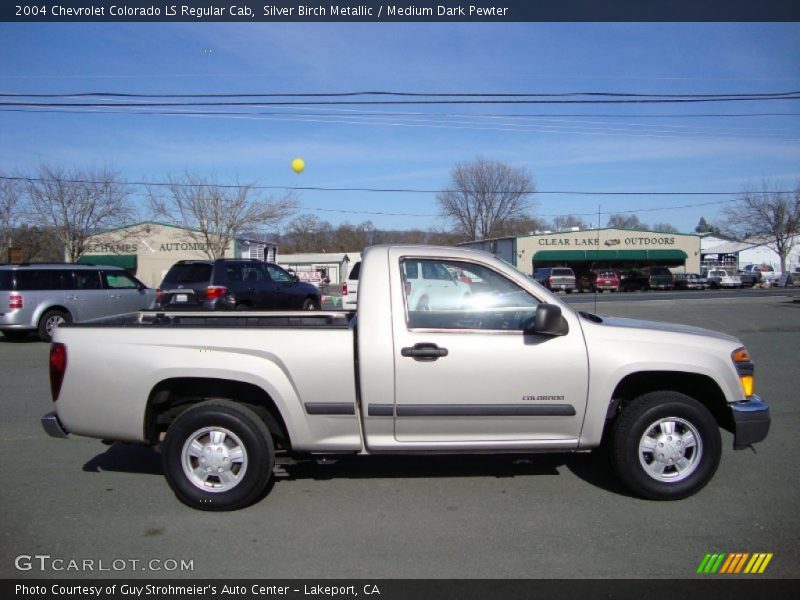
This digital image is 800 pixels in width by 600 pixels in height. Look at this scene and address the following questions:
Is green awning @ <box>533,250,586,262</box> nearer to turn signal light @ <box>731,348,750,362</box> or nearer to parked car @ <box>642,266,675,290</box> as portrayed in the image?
parked car @ <box>642,266,675,290</box>

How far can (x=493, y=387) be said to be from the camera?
13.7 ft

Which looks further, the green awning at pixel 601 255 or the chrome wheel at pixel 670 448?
the green awning at pixel 601 255

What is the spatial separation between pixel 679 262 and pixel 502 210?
2337 centimetres

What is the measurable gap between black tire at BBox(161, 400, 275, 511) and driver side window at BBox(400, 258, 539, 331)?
4.71 ft

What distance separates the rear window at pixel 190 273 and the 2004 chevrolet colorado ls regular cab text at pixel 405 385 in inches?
409

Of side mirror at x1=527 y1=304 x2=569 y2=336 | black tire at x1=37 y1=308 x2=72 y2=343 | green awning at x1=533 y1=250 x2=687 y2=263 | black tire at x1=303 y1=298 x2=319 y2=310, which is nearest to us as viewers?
side mirror at x1=527 y1=304 x2=569 y2=336

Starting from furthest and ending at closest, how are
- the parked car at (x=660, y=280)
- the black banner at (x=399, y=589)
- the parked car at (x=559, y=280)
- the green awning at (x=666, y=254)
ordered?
the green awning at (x=666, y=254) → the parked car at (x=660, y=280) → the parked car at (x=559, y=280) → the black banner at (x=399, y=589)

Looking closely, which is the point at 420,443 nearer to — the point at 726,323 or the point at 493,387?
the point at 493,387

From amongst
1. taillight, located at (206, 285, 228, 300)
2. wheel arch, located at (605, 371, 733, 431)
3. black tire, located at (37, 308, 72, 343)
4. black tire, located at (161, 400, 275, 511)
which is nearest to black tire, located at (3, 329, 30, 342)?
black tire, located at (37, 308, 72, 343)

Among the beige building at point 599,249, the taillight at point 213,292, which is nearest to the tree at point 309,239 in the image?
the beige building at point 599,249

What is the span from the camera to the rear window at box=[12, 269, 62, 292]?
13461 mm

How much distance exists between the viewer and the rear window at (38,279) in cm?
1346

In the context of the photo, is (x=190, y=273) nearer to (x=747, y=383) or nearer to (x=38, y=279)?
(x=38, y=279)
